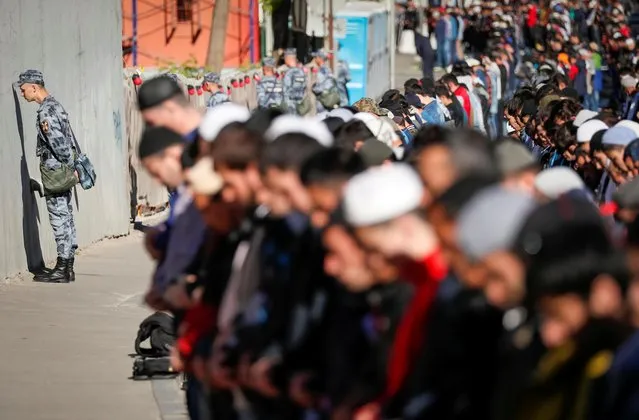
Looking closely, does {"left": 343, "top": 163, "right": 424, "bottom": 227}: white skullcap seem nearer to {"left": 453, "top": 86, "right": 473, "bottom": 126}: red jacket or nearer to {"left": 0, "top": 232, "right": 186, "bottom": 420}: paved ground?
{"left": 0, "top": 232, "right": 186, "bottom": 420}: paved ground

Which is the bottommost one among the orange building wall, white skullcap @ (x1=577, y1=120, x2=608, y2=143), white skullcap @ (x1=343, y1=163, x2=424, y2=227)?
the orange building wall

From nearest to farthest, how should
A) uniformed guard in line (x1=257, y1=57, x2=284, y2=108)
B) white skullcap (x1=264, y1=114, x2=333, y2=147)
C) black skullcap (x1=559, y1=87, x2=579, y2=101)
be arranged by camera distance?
white skullcap (x1=264, y1=114, x2=333, y2=147)
black skullcap (x1=559, y1=87, x2=579, y2=101)
uniformed guard in line (x1=257, y1=57, x2=284, y2=108)

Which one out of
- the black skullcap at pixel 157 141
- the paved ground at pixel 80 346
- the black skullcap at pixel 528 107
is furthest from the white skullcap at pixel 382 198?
the black skullcap at pixel 528 107

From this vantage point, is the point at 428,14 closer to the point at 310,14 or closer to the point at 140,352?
the point at 310,14

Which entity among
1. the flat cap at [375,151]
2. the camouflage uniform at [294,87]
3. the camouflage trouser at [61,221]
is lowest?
the camouflage uniform at [294,87]

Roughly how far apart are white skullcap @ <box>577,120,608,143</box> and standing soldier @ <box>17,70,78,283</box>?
4.82 m

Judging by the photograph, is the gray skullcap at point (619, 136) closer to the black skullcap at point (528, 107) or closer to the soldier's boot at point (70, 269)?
the black skullcap at point (528, 107)

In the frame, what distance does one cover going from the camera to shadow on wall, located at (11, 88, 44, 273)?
1492 centimetres

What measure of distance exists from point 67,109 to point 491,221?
11.6 meters

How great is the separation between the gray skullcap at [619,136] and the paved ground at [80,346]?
300cm

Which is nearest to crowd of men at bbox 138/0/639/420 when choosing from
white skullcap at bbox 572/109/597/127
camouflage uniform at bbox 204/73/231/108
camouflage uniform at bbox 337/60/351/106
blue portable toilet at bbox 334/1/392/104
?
white skullcap at bbox 572/109/597/127

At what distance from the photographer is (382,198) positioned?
17.7 feet

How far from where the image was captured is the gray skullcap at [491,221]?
16.3 ft

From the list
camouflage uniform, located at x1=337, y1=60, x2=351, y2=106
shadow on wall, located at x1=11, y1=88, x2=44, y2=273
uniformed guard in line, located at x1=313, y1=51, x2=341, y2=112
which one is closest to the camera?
shadow on wall, located at x1=11, y1=88, x2=44, y2=273
